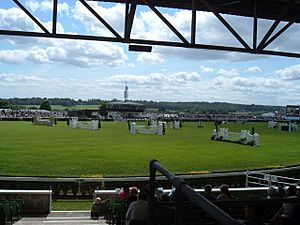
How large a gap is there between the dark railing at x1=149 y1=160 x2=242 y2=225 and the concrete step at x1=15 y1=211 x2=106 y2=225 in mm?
7219

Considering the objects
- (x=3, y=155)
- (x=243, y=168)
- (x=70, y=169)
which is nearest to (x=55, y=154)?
(x=3, y=155)

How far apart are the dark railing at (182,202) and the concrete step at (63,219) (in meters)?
7.22

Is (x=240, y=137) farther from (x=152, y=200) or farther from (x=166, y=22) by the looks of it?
(x=152, y=200)

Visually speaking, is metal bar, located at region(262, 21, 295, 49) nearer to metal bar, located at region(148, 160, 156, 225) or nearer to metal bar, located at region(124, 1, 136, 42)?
metal bar, located at region(124, 1, 136, 42)

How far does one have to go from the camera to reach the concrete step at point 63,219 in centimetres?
1000

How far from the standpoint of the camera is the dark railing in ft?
5.83

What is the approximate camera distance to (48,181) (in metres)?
17.0

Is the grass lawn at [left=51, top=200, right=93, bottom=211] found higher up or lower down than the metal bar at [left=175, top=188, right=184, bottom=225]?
lower down

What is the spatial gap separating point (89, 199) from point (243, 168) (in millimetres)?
9786

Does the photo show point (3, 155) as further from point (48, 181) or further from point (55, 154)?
point (48, 181)

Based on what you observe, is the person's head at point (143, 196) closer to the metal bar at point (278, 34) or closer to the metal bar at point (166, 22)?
the metal bar at point (166, 22)

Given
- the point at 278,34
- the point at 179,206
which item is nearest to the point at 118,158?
the point at 278,34

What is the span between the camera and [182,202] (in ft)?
7.27

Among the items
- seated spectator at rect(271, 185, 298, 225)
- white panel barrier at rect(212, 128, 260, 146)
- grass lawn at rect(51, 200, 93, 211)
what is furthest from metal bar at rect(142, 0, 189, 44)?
white panel barrier at rect(212, 128, 260, 146)
